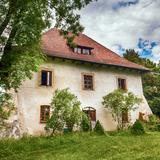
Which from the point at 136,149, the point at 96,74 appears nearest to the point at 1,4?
the point at 136,149

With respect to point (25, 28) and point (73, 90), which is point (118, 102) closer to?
point (73, 90)

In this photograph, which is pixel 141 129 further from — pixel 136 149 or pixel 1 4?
pixel 1 4

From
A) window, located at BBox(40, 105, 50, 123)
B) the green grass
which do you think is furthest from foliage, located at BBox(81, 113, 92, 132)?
the green grass

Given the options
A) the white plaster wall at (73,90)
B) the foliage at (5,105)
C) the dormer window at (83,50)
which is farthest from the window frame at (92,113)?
the foliage at (5,105)

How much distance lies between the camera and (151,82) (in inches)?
1569

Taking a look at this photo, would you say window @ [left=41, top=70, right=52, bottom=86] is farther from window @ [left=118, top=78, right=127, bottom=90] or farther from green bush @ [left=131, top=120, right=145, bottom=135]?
green bush @ [left=131, top=120, right=145, bottom=135]

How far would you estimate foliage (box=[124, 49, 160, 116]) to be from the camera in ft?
109

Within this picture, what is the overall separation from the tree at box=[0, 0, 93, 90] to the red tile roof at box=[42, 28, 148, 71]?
739 centimetres

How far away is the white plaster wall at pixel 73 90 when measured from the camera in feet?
67.0

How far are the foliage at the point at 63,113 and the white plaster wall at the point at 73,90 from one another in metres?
2.77

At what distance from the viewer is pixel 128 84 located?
86.5ft

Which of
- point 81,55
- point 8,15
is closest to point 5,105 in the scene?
point 8,15

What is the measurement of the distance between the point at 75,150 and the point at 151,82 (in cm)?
2938

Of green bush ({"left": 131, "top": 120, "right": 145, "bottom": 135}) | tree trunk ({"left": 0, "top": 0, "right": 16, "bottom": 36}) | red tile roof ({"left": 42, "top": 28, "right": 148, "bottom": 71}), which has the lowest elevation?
green bush ({"left": 131, "top": 120, "right": 145, "bottom": 135})
